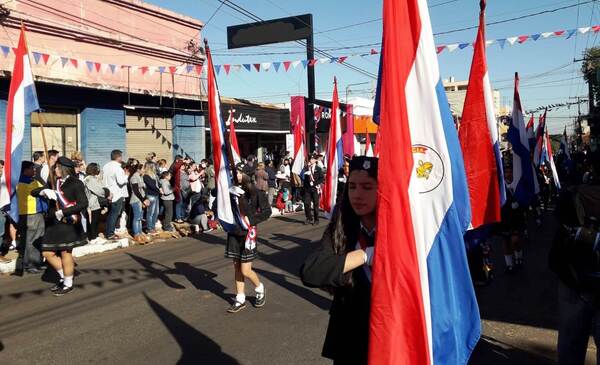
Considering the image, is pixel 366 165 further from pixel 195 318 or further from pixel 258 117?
pixel 258 117

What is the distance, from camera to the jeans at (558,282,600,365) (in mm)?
3102

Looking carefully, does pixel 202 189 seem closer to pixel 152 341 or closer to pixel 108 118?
pixel 108 118

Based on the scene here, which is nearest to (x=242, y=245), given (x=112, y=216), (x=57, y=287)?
(x=57, y=287)

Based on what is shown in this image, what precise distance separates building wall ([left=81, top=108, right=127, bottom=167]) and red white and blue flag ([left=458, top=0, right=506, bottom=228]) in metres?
12.9

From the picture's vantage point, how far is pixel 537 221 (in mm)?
12547

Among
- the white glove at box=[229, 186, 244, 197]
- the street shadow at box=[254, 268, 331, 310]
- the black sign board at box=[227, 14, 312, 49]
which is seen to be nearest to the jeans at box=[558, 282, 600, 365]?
the street shadow at box=[254, 268, 331, 310]

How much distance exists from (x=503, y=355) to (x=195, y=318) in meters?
3.32

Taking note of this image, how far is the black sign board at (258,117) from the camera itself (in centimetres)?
2026

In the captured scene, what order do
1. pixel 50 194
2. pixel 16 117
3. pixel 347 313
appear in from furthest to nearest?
pixel 50 194 < pixel 16 117 < pixel 347 313

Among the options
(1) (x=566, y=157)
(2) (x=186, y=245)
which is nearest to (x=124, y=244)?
(2) (x=186, y=245)

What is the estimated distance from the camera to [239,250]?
6.07 metres

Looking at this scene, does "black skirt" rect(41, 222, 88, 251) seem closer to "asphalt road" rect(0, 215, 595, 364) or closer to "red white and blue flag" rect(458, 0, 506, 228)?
"asphalt road" rect(0, 215, 595, 364)

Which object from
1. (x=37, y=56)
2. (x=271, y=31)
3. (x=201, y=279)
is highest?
(x=271, y=31)

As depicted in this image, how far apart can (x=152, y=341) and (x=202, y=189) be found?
896 centimetres
